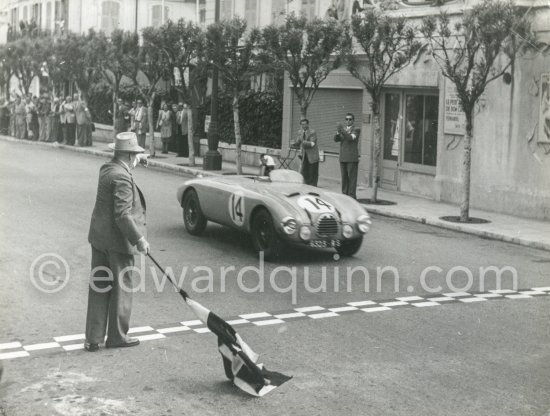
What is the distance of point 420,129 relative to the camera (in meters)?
21.5

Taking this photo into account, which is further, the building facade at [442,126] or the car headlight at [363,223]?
the building facade at [442,126]

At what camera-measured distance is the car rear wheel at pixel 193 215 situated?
13.7 metres

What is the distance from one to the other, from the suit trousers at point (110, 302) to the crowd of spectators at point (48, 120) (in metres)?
27.7

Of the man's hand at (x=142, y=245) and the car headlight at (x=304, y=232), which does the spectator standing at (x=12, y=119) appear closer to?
the car headlight at (x=304, y=232)

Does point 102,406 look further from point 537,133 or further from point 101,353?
point 537,133

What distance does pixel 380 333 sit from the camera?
838 centimetres

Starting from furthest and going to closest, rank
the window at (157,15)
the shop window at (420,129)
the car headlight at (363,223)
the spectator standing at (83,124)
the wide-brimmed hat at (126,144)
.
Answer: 1. the window at (157,15)
2. the spectator standing at (83,124)
3. the shop window at (420,129)
4. the car headlight at (363,223)
5. the wide-brimmed hat at (126,144)

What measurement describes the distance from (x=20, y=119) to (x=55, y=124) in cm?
301

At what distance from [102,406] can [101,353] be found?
1397 millimetres

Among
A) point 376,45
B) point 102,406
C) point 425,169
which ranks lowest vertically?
point 102,406

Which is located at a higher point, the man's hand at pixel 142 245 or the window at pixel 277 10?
the window at pixel 277 10

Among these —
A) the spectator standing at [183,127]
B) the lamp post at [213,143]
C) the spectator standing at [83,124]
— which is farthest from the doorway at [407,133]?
the spectator standing at [83,124]

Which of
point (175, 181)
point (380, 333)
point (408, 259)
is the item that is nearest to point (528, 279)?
point (408, 259)

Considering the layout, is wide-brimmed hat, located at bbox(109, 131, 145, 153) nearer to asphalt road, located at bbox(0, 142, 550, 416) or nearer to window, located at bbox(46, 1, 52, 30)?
asphalt road, located at bbox(0, 142, 550, 416)
